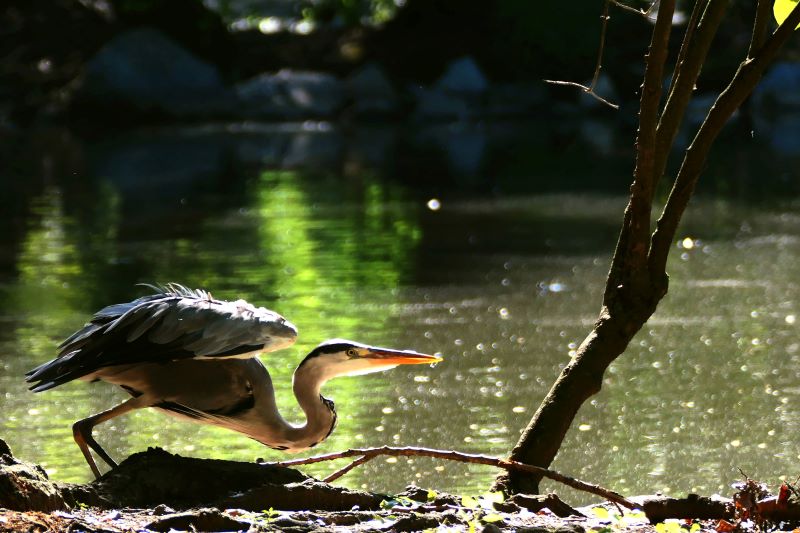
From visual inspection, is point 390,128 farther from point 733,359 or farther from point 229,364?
point 229,364

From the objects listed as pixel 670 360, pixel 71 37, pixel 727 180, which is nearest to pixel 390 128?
pixel 71 37

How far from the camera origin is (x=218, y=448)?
621cm

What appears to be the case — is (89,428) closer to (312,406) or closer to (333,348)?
(312,406)

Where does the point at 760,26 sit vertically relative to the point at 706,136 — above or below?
above

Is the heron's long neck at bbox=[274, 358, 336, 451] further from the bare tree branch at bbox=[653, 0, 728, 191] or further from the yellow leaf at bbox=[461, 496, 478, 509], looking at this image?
the bare tree branch at bbox=[653, 0, 728, 191]

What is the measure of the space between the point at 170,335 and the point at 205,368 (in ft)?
0.75

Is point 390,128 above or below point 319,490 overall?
above

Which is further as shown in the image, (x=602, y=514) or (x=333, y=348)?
(x=333, y=348)

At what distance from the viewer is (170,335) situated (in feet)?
14.9

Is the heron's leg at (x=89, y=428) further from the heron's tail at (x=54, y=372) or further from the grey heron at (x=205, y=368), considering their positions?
the heron's tail at (x=54, y=372)

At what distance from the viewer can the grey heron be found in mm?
4586

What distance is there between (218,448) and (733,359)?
3164 millimetres

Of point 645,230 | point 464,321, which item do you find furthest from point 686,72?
point 464,321

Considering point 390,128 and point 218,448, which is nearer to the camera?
point 218,448
